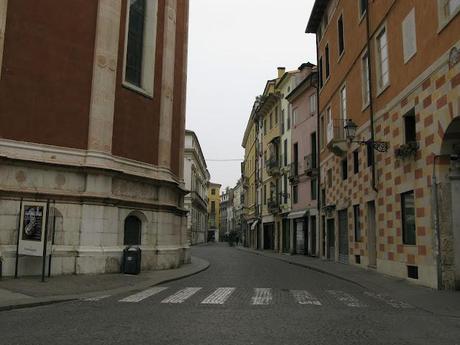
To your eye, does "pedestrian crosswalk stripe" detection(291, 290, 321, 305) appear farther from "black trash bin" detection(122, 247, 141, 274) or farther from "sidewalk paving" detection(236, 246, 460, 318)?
"black trash bin" detection(122, 247, 141, 274)

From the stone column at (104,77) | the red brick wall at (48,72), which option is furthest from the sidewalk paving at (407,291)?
the red brick wall at (48,72)

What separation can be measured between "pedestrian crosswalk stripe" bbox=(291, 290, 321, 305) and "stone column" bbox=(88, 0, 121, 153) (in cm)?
868

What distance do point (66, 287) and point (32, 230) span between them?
8.00 ft

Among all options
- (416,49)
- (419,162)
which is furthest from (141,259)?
(416,49)

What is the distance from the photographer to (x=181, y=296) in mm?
11656

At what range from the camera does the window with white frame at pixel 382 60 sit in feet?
56.3

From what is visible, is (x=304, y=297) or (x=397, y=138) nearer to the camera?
(x=304, y=297)

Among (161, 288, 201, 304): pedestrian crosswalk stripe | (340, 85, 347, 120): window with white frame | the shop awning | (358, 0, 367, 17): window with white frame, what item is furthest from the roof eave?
(161, 288, 201, 304): pedestrian crosswalk stripe

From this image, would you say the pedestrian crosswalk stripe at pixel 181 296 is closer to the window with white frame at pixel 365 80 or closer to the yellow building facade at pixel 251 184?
the window with white frame at pixel 365 80

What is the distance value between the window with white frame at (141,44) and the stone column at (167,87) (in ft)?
2.40

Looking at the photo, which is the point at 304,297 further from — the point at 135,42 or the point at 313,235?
the point at 313,235

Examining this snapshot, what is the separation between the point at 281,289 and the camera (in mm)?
13305

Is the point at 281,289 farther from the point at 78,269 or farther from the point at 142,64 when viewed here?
the point at 142,64

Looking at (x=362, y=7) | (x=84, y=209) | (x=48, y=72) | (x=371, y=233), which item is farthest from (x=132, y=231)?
(x=362, y=7)
